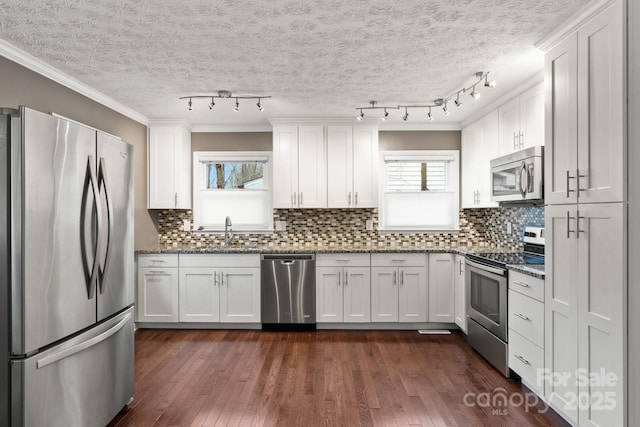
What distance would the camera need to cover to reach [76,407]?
1.93 m

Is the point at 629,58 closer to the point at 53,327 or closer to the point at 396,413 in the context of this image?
the point at 396,413

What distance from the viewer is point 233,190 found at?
4859 millimetres

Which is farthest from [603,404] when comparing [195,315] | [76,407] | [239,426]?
[195,315]

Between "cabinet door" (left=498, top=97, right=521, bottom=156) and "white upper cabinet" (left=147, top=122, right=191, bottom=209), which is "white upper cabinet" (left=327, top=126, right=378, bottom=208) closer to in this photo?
"cabinet door" (left=498, top=97, right=521, bottom=156)

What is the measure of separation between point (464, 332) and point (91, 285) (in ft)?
11.4

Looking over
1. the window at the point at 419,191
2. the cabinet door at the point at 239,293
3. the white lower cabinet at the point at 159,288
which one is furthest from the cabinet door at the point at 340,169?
the white lower cabinet at the point at 159,288

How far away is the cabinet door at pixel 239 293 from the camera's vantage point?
4195 millimetres

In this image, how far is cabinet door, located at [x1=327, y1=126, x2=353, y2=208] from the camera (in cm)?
448

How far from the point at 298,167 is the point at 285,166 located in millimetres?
159

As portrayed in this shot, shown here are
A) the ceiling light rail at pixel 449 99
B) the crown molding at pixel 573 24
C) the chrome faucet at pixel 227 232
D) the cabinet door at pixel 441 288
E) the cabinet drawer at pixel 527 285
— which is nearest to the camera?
the crown molding at pixel 573 24

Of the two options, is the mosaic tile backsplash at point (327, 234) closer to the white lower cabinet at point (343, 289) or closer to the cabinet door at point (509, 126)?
the white lower cabinet at point (343, 289)

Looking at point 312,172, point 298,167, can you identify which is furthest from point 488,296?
point 298,167

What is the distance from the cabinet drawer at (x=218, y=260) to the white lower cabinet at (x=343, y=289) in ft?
2.61

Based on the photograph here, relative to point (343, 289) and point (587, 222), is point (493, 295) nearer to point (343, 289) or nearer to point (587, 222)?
point (587, 222)
